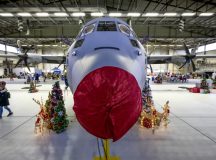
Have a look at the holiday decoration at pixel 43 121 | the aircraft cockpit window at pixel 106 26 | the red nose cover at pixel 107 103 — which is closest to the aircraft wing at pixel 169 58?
the holiday decoration at pixel 43 121

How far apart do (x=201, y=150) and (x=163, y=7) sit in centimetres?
2506

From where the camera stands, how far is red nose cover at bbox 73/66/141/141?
303 cm

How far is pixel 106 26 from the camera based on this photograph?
A: 581 centimetres

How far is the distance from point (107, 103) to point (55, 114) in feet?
20.0

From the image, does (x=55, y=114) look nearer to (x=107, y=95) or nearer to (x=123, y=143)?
(x=123, y=143)

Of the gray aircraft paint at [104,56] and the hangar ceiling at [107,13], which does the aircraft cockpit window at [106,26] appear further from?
the hangar ceiling at [107,13]

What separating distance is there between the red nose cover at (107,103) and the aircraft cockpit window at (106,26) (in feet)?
8.39

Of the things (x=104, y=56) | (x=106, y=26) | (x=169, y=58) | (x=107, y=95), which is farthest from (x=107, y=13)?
(x=107, y=95)

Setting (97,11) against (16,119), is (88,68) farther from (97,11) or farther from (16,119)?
(97,11)

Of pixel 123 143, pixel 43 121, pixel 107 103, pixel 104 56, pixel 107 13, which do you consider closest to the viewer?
pixel 107 103

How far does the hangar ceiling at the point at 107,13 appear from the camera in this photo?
22516 millimetres

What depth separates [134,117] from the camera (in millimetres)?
3291

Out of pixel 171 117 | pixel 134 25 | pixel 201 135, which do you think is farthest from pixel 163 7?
pixel 201 135

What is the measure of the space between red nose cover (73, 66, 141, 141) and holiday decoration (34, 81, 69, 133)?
5.58m
